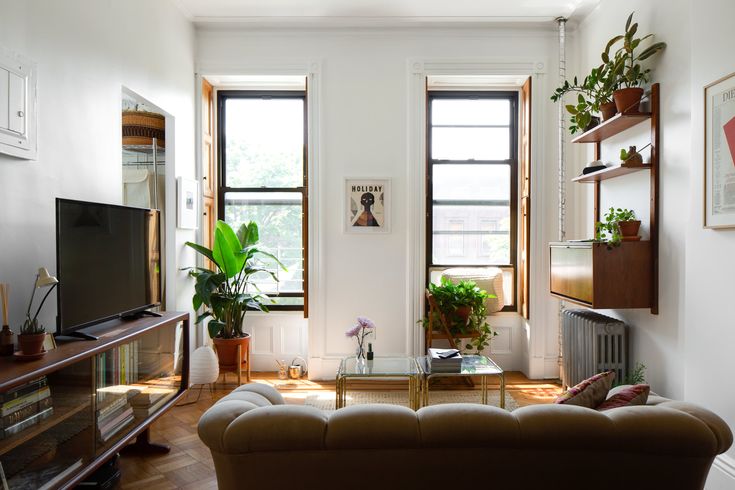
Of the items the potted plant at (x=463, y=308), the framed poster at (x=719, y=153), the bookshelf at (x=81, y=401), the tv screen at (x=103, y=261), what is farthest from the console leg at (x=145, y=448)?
the framed poster at (x=719, y=153)

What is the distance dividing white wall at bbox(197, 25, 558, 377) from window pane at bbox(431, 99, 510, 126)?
47 centimetres

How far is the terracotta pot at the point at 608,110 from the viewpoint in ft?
10.8

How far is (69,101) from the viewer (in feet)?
8.27

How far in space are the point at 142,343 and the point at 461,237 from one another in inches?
122

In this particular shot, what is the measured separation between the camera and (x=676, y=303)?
2.83 metres

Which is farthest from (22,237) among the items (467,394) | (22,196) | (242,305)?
(467,394)

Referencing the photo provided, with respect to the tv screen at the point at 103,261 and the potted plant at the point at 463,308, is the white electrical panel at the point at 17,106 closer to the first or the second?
the tv screen at the point at 103,261

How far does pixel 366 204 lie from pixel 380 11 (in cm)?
170

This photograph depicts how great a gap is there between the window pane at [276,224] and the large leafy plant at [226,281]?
58 centimetres

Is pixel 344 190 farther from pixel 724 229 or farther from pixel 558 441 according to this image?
pixel 558 441

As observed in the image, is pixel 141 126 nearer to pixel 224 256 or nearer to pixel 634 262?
pixel 224 256

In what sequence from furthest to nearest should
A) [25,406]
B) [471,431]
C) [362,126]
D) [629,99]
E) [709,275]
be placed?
1. [362,126]
2. [629,99]
3. [709,275]
4. [25,406]
5. [471,431]

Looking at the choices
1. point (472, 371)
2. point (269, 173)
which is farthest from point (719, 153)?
point (269, 173)

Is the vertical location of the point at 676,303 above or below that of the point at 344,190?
below
